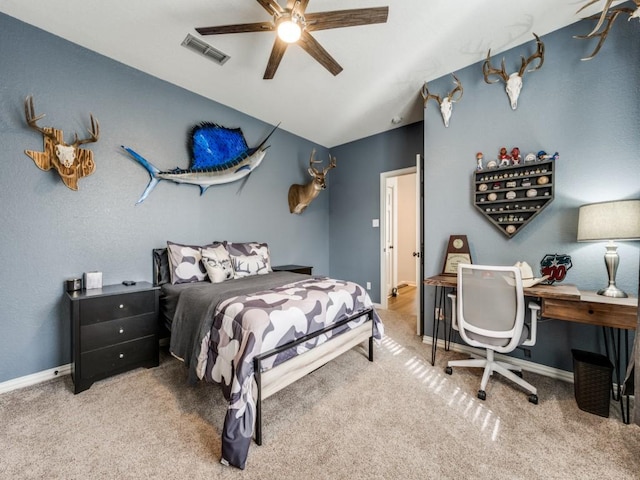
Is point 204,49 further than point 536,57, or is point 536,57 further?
point 204,49

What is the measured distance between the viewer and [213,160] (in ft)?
10.7

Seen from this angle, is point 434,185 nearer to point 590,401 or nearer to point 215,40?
point 590,401

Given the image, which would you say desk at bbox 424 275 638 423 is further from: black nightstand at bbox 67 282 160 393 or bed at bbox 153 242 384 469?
black nightstand at bbox 67 282 160 393

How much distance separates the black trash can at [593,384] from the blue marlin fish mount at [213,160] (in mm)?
3824

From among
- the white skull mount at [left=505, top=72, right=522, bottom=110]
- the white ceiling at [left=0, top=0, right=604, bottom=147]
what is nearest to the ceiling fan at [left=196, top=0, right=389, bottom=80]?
the white ceiling at [left=0, top=0, right=604, bottom=147]

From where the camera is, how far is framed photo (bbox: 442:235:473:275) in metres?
2.74

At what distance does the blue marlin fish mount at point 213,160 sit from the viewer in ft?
9.57

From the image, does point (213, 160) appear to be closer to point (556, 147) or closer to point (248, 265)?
point (248, 265)

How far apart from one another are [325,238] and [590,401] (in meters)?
3.88

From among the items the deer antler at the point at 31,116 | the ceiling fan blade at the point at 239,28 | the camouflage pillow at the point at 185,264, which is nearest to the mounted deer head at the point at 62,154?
the deer antler at the point at 31,116

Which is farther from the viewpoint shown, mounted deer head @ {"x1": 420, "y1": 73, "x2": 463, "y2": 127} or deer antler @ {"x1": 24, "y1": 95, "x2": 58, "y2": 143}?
mounted deer head @ {"x1": 420, "y1": 73, "x2": 463, "y2": 127}

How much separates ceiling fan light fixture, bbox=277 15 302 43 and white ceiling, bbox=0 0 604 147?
47 cm

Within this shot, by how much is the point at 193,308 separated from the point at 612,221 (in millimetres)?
3146

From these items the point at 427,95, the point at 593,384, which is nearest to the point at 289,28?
the point at 427,95
